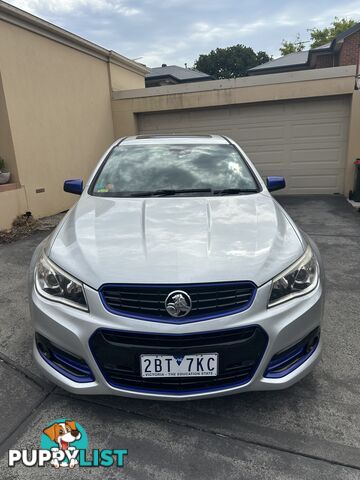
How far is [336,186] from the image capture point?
929 centimetres

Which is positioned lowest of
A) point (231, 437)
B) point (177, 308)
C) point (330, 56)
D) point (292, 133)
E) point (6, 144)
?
point (231, 437)

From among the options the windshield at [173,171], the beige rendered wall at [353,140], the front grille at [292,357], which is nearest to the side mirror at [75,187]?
the windshield at [173,171]

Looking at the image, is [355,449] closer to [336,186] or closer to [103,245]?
[103,245]

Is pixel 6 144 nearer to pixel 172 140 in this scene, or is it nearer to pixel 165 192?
pixel 172 140

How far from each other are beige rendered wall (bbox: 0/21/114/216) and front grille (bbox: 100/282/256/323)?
5.44 metres

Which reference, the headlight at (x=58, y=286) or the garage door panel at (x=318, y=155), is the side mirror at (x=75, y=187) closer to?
the headlight at (x=58, y=286)

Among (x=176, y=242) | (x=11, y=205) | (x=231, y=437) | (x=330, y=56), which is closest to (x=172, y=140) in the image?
(x=176, y=242)

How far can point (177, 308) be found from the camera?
A: 1844 mm

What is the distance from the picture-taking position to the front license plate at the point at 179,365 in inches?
73.4

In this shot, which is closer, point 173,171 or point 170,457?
point 170,457

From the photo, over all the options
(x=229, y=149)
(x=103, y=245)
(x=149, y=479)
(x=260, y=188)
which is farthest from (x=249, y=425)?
(x=229, y=149)

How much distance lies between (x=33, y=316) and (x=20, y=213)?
5367 mm

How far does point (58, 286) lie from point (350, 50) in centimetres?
1871

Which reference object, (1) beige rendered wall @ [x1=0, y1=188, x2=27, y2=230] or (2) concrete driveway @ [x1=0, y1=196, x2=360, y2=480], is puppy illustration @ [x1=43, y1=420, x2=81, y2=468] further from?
(1) beige rendered wall @ [x1=0, y1=188, x2=27, y2=230]
